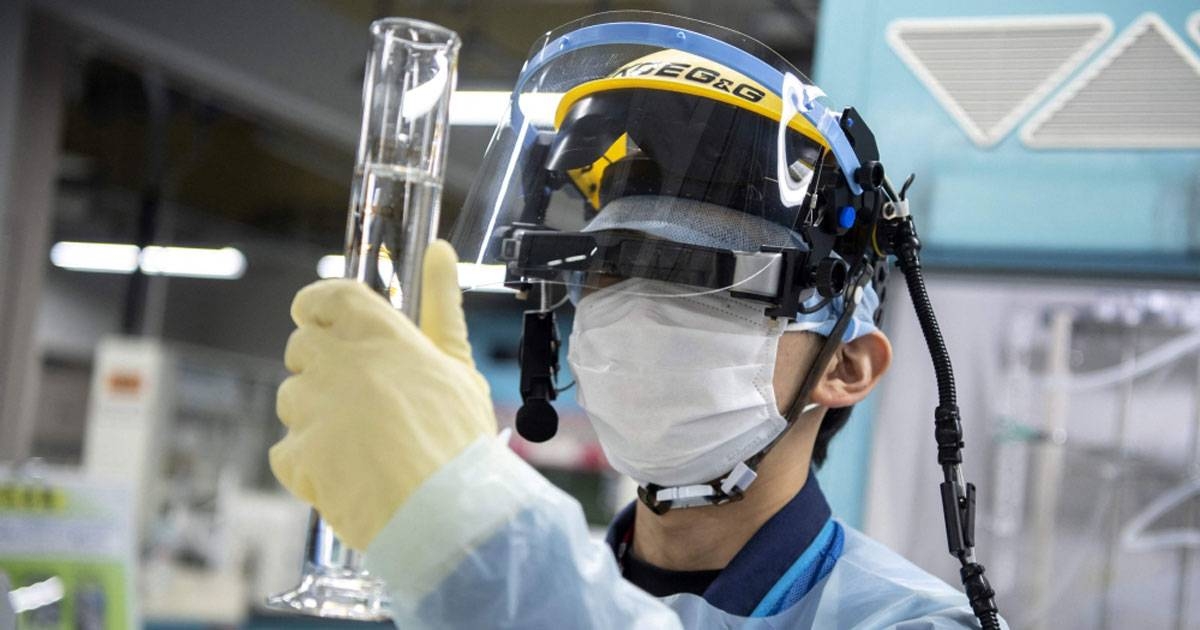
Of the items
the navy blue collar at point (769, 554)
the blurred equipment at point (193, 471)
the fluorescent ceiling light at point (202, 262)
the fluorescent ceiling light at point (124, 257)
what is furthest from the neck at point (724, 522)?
the fluorescent ceiling light at point (202, 262)

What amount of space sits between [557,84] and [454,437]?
744 mm

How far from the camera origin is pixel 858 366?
1.79 m

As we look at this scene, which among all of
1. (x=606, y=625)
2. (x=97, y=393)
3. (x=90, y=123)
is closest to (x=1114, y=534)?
(x=606, y=625)

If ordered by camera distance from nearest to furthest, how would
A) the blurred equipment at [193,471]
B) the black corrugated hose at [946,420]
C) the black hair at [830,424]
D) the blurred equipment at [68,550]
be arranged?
the black corrugated hose at [946,420] < the black hair at [830,424] < the blurred equipment at [68,550] < the blurred equipment at [193,471]

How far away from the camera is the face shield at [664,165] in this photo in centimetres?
155

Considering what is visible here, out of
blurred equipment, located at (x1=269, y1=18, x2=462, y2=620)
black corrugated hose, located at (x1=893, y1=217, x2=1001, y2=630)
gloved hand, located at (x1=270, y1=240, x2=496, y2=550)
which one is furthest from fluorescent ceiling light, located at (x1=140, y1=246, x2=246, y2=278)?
gloved hand, located at (x1=270, y1=240, x2=496, y2=550)

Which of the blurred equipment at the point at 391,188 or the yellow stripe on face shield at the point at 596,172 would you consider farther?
the yellow stripe on face shield at the point at 596,172

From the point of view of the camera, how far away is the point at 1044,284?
2.93 m

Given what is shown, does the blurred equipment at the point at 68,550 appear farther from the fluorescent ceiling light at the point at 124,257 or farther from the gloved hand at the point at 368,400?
the fluorescent ceiling light at the point at 124,257

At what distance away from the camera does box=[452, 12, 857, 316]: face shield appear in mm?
1555

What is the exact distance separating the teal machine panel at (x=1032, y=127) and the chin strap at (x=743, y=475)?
1.33 meters

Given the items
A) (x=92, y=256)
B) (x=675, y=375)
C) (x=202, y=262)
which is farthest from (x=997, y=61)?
(x=202, y=262)

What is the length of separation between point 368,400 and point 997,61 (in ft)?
7.67

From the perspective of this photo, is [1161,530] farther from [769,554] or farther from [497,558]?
[497,558]
